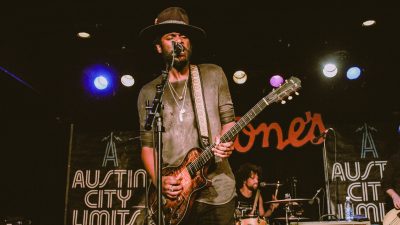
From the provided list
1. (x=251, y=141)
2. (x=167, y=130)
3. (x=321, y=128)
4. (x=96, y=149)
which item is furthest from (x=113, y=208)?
(x=167, y=130)

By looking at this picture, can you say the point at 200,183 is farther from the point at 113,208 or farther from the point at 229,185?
the point at 113,208

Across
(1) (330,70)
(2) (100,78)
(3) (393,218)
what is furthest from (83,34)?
(3) (393,218)

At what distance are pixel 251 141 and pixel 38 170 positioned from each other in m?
5.28

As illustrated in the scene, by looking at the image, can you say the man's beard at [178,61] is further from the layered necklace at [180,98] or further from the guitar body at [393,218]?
the guitar body at [393,218]

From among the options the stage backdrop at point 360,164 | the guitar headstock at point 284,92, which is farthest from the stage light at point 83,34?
the stage backdrop at point 360,164

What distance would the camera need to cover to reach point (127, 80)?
9477 mm

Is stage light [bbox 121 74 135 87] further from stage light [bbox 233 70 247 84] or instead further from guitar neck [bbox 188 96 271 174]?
guitar neck [bbox 188 96 271 174]

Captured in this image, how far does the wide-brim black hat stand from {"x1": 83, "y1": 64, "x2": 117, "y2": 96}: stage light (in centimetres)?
596

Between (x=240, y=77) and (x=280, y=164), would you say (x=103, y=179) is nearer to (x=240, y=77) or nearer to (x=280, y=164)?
(x=240, y=77)

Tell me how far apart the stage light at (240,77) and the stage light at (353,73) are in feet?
7.54

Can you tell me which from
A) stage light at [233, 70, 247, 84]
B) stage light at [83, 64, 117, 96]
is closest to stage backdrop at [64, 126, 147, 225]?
stage light at [83, 64, 117, 96]

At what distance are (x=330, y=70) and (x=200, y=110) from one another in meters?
6.48

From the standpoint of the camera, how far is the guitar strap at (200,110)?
10.7 feet

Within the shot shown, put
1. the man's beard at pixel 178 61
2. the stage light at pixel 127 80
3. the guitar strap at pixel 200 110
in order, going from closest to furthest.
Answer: the guitar strap at pixel 200 110 → the man's beard at pixel 178 61 → the stage light at pixel 127 80
